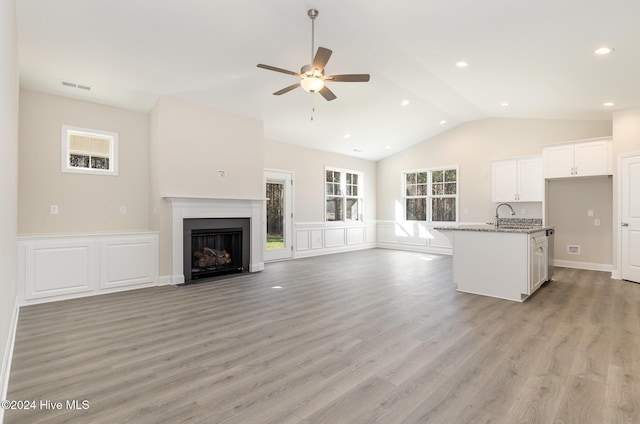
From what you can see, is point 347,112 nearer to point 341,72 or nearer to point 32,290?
point 341,72

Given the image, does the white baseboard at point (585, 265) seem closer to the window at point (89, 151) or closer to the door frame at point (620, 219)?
the door frame at point (620, 219)

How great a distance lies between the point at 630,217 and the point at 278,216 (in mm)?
6373

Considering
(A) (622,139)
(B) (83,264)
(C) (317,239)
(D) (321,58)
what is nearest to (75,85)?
(B) (83,264)

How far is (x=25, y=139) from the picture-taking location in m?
4.46

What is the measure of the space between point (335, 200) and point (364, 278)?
3.84m

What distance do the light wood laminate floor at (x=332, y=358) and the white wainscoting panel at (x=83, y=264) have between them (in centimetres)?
26

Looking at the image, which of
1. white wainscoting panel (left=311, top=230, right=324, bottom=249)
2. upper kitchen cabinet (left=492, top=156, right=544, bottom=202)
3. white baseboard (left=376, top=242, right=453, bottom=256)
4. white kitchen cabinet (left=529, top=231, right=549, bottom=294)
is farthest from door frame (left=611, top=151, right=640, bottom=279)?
white wainscoting panel (left=311, top=230, right=324, bottom=249)

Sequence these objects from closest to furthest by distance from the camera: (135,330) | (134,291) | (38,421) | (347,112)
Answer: (38,421)
(135,330)
(134,291)
(347,112)

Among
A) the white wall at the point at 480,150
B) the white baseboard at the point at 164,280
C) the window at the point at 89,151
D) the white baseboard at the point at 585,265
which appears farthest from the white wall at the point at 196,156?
the white baseboard at the point at 585,265

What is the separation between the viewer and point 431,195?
29.1 feet

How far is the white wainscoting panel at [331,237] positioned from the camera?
26.6 feet

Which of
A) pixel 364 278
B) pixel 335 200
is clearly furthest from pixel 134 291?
pixel 335 200

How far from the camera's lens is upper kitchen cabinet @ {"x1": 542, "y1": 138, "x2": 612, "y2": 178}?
18.4ft

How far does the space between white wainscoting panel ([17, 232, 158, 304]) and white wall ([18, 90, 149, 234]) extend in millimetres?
617
